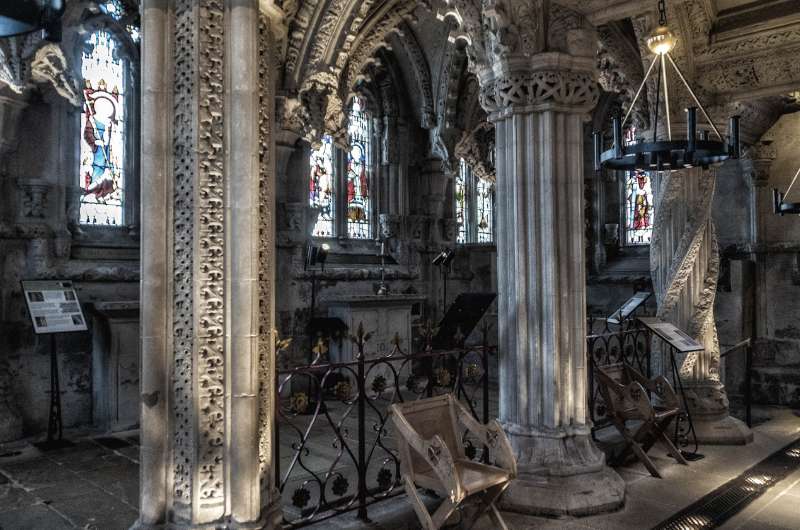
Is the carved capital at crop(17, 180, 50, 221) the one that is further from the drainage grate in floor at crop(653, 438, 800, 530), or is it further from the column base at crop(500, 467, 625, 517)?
the drainage grate in floor at crop(653, 438, 800, 530)

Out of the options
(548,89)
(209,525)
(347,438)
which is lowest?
(347,438)

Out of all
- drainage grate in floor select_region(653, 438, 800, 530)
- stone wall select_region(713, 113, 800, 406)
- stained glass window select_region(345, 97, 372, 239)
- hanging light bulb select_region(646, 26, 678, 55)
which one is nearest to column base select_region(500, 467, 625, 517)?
drainage grate in floor select_region(653, 438, 800, 530)

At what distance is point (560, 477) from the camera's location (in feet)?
13.5

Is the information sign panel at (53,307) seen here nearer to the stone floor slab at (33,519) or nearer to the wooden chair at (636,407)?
the stone floor slab at (33,519)

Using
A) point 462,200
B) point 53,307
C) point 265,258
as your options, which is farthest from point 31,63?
point 462,200

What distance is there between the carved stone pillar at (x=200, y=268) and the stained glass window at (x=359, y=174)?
7.93 metres

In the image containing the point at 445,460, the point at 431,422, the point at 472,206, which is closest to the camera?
the point at 445,460

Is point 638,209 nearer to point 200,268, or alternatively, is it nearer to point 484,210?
point 484,210

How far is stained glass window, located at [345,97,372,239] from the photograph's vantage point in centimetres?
1088

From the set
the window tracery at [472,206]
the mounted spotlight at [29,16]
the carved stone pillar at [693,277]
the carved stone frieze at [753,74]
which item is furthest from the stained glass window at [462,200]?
the mounted spotlight at [29,16]

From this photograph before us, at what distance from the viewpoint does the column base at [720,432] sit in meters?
5.79

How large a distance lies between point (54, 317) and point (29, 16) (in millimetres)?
5048

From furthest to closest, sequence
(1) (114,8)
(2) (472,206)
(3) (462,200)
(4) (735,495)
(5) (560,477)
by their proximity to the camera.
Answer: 1. (2) (472,206)
2. (3) (462,200)
3. (1) (114,8)
4. (4) (735,495)
5. (5) (560,477)

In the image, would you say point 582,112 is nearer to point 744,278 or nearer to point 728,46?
point 728,46
